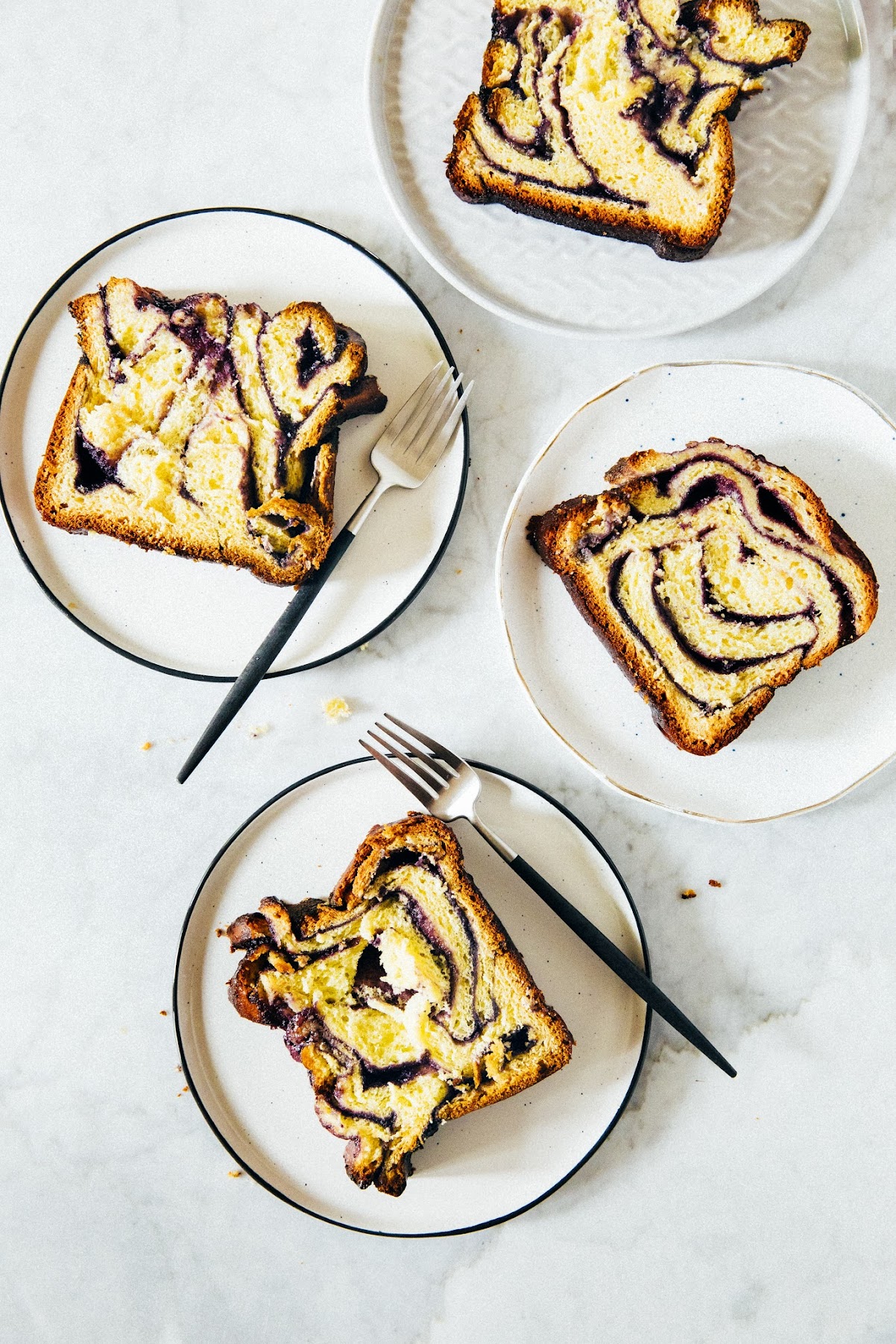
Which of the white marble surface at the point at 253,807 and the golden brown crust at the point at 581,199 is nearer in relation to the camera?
the golden brown crust at the point at 581,199

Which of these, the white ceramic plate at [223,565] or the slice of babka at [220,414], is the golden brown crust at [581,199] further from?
the slice of babka at [220,414]

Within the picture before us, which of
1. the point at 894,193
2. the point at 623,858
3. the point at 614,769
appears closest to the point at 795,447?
the point at 894,193

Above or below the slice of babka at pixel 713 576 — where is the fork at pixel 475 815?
below

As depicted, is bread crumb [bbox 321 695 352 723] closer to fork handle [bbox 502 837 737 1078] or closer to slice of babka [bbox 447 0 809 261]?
fork handle [bbox 502 837 737 1078]

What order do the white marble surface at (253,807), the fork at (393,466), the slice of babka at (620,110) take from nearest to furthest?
the slice of babka at (620,110)
the fork at (393,466)
the white marble surface at (253,807)

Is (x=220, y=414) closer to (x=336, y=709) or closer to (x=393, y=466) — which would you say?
(x=393, y=466)

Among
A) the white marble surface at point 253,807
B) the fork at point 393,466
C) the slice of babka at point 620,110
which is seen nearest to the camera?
the slice of babka at point 620,110

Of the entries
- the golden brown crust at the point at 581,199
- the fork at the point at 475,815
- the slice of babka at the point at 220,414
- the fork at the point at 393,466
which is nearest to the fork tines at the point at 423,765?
the fork at the point at 475,815

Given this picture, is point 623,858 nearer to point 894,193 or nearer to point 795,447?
point 795,447
